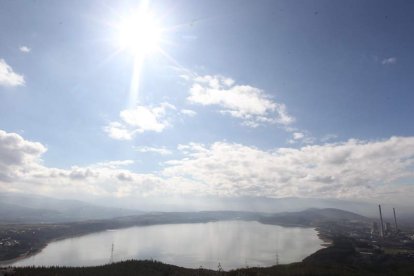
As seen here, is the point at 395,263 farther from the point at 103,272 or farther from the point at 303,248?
the point at 103,272

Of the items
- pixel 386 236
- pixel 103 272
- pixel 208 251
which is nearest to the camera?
pixel 103 272

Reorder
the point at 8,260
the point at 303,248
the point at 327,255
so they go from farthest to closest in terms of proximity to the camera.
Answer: the point at 303,248, the point at 8,260, the point at 327,255

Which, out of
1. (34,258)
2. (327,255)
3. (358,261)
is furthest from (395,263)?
(34,258)

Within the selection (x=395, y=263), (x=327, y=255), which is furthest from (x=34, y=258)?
(x=395, y=263)

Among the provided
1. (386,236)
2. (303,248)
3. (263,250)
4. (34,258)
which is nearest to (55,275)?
(34,258)

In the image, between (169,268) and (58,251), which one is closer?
(169,268)

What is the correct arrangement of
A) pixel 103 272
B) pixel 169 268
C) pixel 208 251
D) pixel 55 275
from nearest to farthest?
1. pixel 55 275
2. pixel 103 272
3. pixel 169 268
4. pixel 208 251

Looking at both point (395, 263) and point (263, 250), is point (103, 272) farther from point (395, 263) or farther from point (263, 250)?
point (263, 250)

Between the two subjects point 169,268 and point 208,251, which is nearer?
point 169,268

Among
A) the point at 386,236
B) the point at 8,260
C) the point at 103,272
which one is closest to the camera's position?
the point at 103,272
